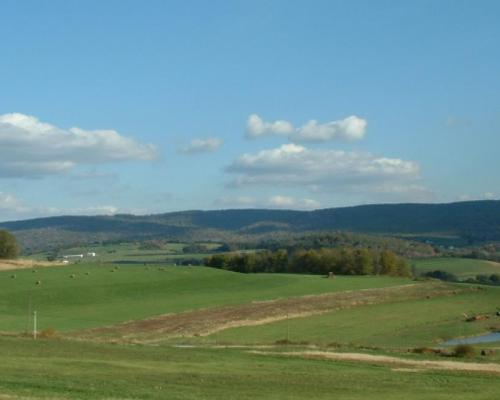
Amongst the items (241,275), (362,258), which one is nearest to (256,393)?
(241,275)

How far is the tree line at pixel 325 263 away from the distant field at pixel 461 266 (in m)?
11.6

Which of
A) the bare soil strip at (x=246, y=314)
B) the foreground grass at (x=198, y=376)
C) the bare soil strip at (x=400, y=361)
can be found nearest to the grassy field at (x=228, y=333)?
the foreground grass at (x=198, y=376)

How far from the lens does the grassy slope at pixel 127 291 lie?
223ft

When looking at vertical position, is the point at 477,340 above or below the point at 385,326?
below

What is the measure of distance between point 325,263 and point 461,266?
32598mm

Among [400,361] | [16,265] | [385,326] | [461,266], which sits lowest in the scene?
[385,326]

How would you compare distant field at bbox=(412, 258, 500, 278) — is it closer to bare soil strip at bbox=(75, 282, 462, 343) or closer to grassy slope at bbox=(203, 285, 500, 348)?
bare soil strip at bbox=(75, 282, 462, 343)

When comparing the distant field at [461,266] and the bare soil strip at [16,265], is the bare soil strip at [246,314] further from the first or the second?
the distant field at [461,266]

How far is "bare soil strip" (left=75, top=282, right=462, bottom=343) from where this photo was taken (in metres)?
58.1

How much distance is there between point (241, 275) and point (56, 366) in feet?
249

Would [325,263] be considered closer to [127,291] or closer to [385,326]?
[127,291]

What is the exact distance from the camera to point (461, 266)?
506 ft

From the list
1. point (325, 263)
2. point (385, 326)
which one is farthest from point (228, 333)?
point (325, 263)

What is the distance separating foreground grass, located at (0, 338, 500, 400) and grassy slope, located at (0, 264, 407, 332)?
20838 mm
